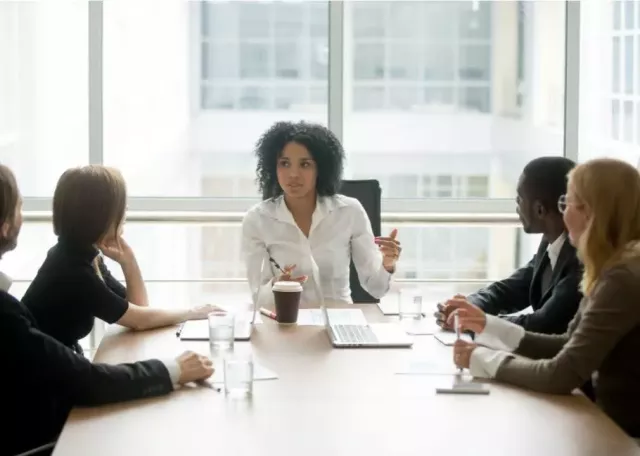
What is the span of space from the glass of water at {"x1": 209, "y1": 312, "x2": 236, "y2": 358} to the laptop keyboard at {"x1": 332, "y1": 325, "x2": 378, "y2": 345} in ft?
0.95

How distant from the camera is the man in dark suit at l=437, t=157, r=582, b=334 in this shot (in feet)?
9.56

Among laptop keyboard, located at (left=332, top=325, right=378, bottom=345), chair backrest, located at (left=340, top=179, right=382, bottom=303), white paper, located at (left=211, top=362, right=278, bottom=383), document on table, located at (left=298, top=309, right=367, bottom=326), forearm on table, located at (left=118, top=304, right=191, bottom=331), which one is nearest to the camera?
white paper, located at (left=211, top=362, right=278, bottom=383)

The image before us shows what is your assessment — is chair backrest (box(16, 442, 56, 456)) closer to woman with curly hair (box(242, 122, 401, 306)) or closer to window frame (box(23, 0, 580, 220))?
woman with curly hair (box(242, 122, 401, 306))

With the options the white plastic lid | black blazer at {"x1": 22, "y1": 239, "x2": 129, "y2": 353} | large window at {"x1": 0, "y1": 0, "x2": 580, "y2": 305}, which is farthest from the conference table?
large window at {"x1": 0, "y1": 0, "x2": 580, "y2": 305}

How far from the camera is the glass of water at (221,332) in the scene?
2.64 m

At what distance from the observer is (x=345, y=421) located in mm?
2055

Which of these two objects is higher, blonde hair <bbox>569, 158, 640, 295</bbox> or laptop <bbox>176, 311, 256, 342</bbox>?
blonde hair <bbox>569, 158, 640, 295</bbox>

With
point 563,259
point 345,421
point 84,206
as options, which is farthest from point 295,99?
point 345,421

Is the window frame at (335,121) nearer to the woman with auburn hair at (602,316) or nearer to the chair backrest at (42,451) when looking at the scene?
the woman with auburn hair at (602,316)

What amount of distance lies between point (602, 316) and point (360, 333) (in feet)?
2.56

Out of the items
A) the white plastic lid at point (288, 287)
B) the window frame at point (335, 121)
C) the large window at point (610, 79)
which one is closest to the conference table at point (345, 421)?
the white plastic lid at point (288, 287)

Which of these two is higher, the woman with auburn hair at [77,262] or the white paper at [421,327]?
the woman with auburn hair at [77,262]

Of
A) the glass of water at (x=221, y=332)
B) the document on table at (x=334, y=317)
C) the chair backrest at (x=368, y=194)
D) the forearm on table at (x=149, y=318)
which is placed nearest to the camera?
the glass of water at (x=221, y=332)

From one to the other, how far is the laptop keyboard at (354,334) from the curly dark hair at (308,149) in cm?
94
